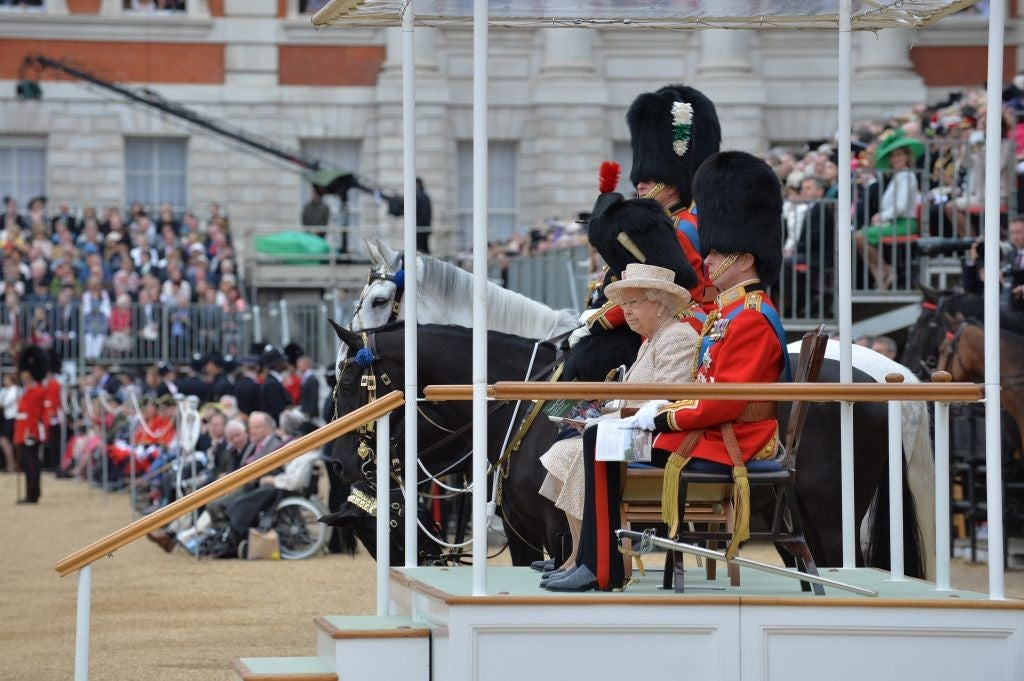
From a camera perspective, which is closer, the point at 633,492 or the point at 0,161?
the point at 633,492

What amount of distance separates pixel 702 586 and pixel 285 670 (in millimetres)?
1491

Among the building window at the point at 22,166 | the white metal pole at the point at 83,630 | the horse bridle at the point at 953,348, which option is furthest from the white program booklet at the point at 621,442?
the building window at the point at 22,166

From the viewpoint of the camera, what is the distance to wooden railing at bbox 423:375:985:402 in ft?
20.1

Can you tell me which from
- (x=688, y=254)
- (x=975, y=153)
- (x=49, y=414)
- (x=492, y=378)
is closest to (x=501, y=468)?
(x=492, y=378)

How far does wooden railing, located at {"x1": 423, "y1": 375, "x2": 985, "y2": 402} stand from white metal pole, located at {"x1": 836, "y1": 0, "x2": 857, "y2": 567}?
25.3 inches

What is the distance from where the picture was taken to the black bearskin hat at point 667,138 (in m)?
8.01

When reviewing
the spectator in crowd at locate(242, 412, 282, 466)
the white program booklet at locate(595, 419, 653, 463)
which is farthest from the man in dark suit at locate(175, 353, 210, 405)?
the white program booklet at locate(595, 419, 653, 463)

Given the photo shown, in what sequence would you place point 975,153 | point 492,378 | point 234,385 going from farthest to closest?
point 234,385 → point 975,153 → point 492,378

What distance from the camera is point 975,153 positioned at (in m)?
15.5

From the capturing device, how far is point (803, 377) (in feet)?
21.7

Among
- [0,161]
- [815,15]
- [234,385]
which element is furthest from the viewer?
[0,161]

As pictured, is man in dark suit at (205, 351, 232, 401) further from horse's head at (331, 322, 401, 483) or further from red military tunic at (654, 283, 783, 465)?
red military tunic at (654, 283, 783, 465)

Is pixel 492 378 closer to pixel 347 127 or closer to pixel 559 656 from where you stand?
pixel 559 656

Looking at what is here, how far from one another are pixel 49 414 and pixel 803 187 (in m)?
11.5
